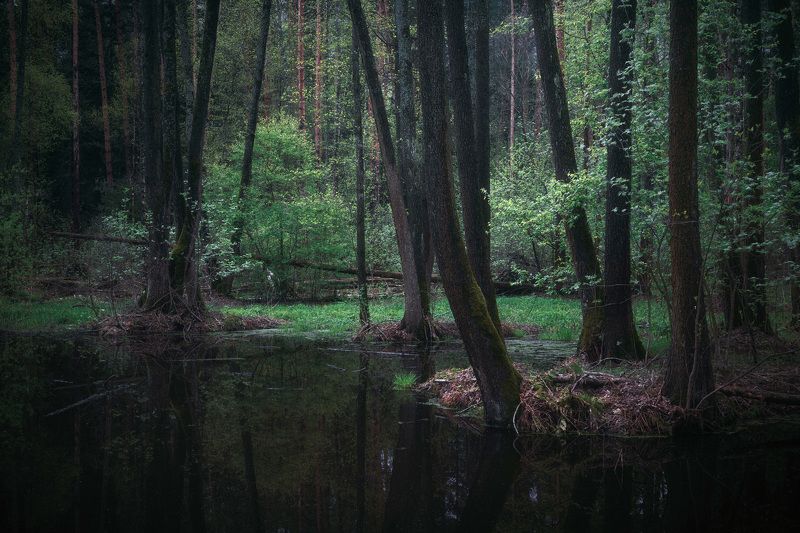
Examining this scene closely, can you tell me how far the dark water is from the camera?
4.77 metres

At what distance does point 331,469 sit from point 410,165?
899 cm

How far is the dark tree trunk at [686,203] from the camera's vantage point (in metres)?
6.86

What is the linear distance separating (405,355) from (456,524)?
7872 mm

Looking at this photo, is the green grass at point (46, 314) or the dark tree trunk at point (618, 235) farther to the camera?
the green grass at point (46, 314)

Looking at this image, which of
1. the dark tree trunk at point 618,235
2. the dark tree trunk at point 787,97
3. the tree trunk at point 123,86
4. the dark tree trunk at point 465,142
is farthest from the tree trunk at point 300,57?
the dark tree trunk at point 465,142

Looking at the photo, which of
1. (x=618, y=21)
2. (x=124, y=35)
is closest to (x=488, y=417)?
(x=618, y=21)

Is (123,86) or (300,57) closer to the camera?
(123,86)

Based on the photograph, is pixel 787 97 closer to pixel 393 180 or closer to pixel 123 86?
pixel 393 180

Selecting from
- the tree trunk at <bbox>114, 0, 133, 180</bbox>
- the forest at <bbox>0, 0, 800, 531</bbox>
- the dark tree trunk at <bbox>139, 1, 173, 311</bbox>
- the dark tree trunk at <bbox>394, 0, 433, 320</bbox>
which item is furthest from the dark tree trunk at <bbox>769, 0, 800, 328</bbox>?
the tree trunk at <bbox>114, 0, 133, 180</bbox>

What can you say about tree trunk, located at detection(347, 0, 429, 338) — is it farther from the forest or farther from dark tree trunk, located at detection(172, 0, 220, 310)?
dark tree trunk, located at detection(172, 0, 220, 310)

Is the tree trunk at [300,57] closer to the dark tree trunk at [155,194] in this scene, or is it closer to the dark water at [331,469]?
the dark tree trunk at [155,194]

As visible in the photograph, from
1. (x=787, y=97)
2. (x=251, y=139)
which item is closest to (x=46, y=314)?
(x=251, y=139)

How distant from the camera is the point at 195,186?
15531 mm

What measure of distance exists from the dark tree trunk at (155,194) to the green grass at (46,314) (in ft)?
4.96
